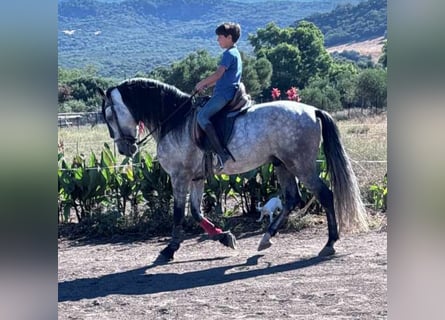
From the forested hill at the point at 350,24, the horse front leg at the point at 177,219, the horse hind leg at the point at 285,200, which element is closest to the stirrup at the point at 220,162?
the horse front leg at the point at 177,219

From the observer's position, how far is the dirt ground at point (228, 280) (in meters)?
4.39

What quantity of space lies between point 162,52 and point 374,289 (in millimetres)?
37221

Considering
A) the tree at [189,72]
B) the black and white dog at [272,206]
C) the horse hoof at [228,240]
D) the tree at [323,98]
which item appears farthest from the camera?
the tree at [189,72]

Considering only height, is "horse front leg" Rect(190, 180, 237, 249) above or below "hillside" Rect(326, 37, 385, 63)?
below

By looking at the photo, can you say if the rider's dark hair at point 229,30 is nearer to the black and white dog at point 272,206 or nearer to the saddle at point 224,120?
the saddle at point 224,120

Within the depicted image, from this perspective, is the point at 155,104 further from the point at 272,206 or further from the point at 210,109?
the point at 272,206

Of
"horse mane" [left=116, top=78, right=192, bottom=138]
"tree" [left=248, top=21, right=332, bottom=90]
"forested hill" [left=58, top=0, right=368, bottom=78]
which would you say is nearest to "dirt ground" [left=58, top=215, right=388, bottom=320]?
"horse mane" [left=116, top=78, right=192, bottom=138]

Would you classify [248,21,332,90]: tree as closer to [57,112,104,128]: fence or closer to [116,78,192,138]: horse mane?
[57,112,104,128]: fence

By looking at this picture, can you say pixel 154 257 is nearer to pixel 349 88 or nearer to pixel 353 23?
pixel 349 88

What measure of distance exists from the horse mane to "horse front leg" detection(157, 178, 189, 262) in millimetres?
466

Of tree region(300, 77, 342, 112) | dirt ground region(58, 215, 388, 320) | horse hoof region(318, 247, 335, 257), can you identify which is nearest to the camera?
dirt ground region(58, 215, 388, 320)

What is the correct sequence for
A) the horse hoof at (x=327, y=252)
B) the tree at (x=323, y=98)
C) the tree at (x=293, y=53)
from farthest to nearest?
1. the tree at (x=293, y=53)
2. the tree at (x=323, y=98)
3. the horse hoof at (x=327, y=252)

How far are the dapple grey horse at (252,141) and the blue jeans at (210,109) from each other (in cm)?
24

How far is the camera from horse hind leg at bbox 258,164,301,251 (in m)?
6.04
